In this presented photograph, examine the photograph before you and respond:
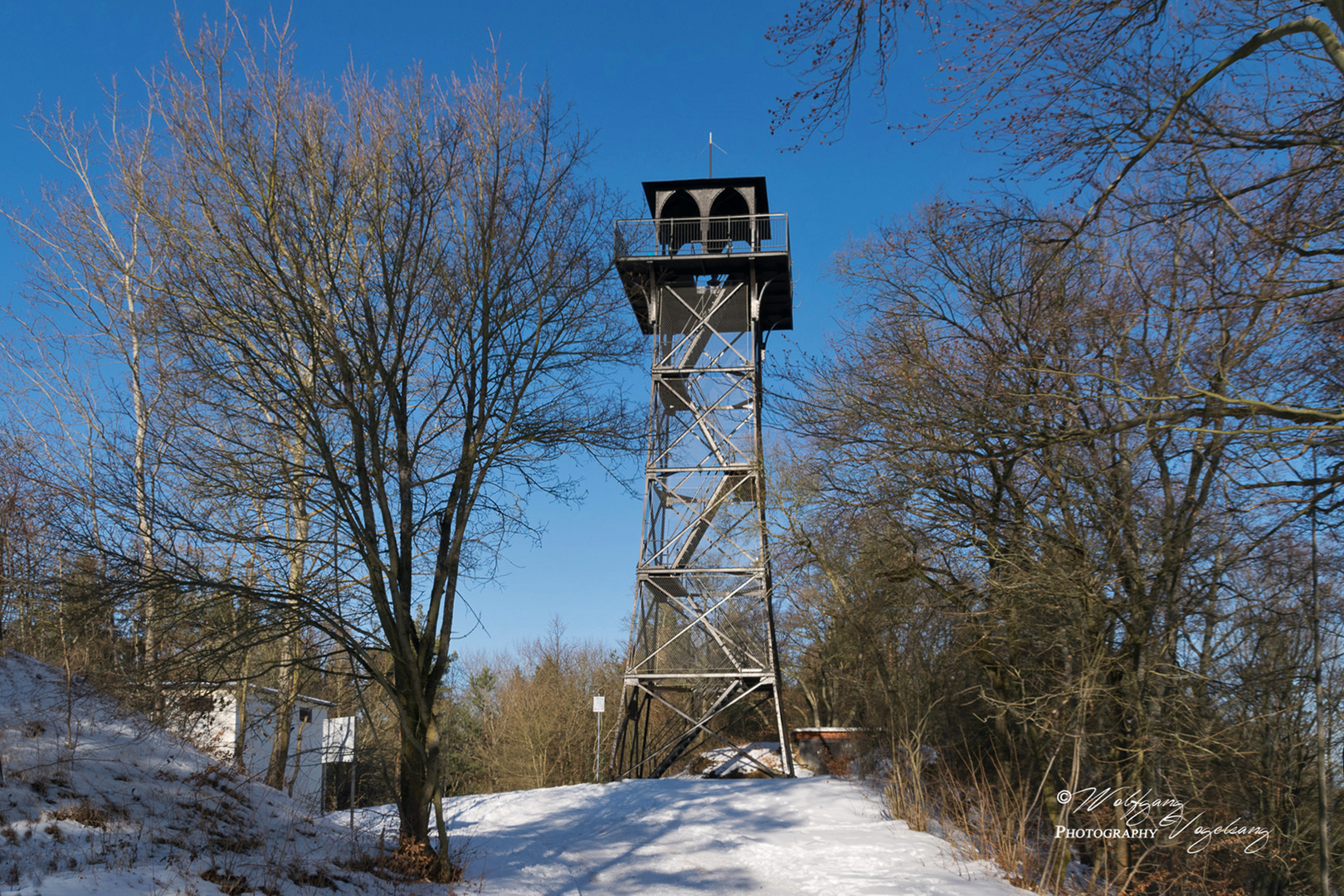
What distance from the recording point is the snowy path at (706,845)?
7.69 metres

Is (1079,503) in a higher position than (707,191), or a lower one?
lower

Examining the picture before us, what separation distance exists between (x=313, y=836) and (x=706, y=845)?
13.5 ft

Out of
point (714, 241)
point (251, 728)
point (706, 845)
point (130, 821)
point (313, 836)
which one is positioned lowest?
point (706, 845)

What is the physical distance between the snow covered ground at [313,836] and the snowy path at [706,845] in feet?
0.10

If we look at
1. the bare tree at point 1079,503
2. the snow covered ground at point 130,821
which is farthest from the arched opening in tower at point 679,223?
the snow covered ground at point 130,821

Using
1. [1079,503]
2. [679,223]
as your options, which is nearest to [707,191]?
[679,223]

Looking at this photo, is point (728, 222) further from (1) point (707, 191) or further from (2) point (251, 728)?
(2) point (251, 728)

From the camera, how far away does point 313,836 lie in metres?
8.45

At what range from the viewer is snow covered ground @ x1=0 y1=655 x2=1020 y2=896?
5.89 metres

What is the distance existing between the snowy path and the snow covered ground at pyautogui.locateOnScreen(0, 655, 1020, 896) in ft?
0.10

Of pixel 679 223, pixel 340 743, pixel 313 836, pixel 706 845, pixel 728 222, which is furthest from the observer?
pixel 679 223

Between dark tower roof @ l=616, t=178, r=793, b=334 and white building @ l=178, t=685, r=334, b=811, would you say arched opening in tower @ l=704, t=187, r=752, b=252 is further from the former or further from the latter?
white building @ l=178, t=685, r=334, b=811

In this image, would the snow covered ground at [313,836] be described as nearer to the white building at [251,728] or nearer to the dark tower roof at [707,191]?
the white building at [251,728]

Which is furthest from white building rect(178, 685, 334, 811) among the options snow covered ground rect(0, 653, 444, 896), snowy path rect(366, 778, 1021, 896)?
snowy path rect(366, 778, 1021, 896)
